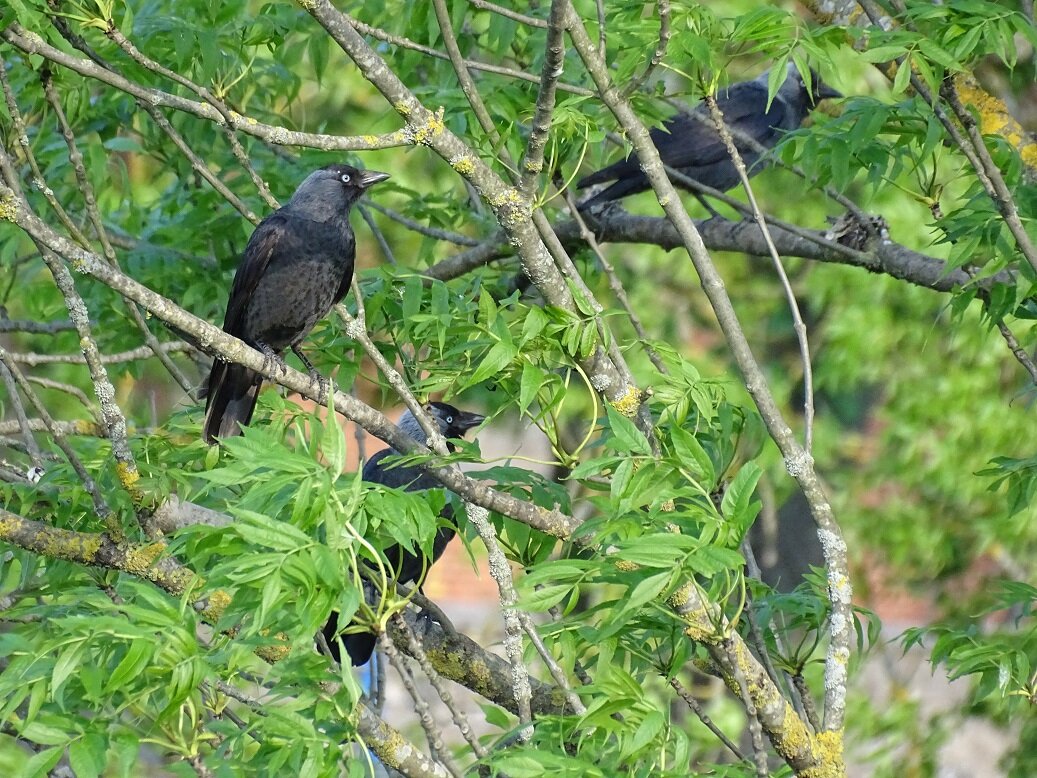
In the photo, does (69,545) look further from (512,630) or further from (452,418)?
(452,418)

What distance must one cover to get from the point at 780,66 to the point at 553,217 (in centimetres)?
229

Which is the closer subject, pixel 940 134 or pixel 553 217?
pixel 940 134

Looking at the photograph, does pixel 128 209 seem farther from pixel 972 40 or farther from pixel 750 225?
pixel 972 40

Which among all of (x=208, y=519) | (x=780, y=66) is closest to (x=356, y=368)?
(x=208, y=519)

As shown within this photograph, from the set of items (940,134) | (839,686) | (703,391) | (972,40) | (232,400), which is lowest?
(232,400)

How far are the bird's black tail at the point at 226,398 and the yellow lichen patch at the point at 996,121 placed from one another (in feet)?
8.06

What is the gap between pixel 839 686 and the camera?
2.76m

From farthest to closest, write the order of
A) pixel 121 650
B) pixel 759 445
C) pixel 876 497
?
pixel 876 497, pixel 759 445, pixel 121 650

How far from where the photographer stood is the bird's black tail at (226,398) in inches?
165

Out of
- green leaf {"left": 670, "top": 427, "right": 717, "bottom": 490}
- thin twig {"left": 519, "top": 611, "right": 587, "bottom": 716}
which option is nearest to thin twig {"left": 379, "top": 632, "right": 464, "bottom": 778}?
thin twig {"left": 519, "top": 611, "right": 587, "bottom": 716}

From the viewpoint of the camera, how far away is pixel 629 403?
2840 millimetres

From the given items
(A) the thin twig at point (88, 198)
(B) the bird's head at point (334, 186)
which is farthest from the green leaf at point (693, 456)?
(B) the bird's head at point (334, 186)

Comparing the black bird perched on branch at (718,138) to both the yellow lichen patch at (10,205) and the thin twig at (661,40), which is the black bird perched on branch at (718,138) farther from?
the yellow lichen patch at (10,205)

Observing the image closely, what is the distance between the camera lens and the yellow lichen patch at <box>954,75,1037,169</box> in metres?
3.82
